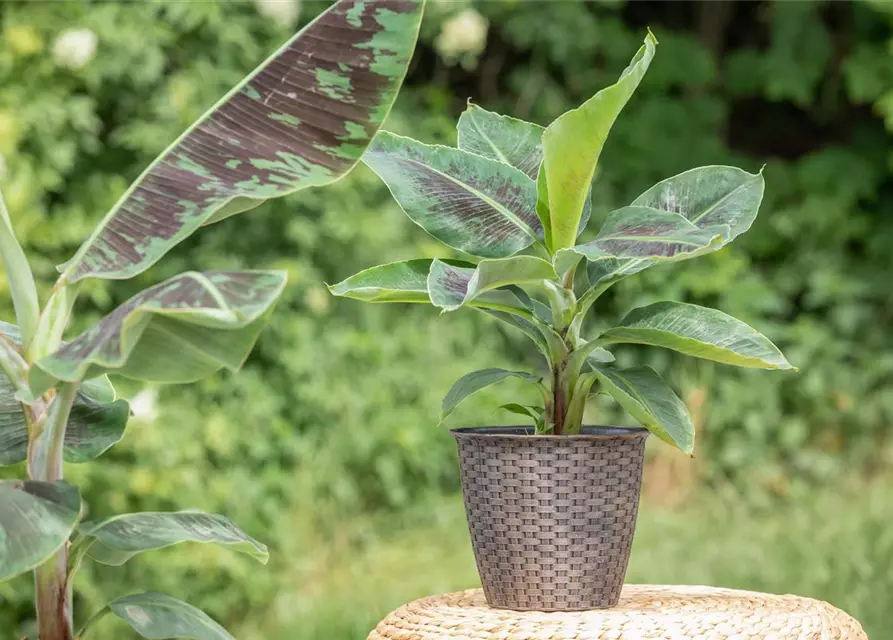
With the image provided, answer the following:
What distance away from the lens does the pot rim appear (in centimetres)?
135

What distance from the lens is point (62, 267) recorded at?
1260mm

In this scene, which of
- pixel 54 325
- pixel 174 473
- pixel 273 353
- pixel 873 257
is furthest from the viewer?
pixel 873 257

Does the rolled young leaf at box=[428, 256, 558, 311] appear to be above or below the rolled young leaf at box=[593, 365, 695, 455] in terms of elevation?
above

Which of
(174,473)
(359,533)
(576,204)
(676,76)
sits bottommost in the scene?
(359,533)

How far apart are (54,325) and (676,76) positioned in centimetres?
380

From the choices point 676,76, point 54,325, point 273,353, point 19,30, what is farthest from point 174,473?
point 676,76

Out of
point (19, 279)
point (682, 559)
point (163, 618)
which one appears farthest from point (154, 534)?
point (682, 559)

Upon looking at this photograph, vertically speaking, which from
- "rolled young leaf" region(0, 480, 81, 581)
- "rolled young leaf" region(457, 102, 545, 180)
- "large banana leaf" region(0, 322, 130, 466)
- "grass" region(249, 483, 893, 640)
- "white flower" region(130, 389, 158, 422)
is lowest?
"grass" region(249, 483, 893, 640)

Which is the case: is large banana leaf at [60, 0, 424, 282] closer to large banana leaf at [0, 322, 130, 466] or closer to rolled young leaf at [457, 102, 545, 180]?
large banana leaf at [0, 322, 130, 466]

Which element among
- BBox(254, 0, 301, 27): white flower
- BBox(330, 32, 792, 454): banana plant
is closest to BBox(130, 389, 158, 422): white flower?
BBox(254, 0, 301, 27): white flower

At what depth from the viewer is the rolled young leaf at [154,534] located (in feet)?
4.01

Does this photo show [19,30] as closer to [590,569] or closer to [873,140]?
[590,569]

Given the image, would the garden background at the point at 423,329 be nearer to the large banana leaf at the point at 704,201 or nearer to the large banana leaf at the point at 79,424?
the large banana leaf at the point at 79,424

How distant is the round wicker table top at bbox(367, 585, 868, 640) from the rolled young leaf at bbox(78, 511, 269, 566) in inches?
9.4
